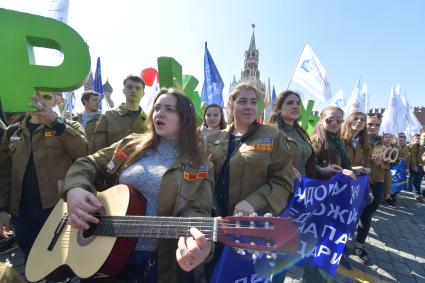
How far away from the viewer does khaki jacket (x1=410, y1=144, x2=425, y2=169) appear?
34.7 feet

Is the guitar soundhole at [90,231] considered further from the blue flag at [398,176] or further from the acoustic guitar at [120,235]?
the blue flag at [398,176]

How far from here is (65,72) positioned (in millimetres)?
1958

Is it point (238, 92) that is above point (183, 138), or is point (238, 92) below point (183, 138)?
above

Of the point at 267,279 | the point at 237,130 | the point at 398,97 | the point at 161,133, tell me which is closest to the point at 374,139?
the point at 237,130

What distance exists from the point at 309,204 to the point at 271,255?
1.74 meters

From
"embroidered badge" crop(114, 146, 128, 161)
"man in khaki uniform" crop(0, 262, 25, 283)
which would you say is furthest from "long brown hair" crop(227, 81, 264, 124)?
"man in khaki uniform" crop(0, 262, 25, 283)

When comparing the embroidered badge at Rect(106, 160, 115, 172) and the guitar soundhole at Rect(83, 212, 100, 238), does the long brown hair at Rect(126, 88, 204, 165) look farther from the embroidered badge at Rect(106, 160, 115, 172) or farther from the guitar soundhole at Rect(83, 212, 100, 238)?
the guitar soundhole at Rect(83, 212, 100, 238)

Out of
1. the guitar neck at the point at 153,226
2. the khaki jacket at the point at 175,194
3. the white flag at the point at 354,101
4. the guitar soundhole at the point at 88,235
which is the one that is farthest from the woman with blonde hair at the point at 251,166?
the white flag at the point at 354,101

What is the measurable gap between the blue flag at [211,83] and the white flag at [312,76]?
189 centimetres

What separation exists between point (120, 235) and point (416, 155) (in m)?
12.6

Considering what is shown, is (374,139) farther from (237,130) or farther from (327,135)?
(237,130)

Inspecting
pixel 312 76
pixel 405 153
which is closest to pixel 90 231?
pixel 312 76

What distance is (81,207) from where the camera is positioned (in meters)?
1.71

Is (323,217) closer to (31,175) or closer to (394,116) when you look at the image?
(31,175)
